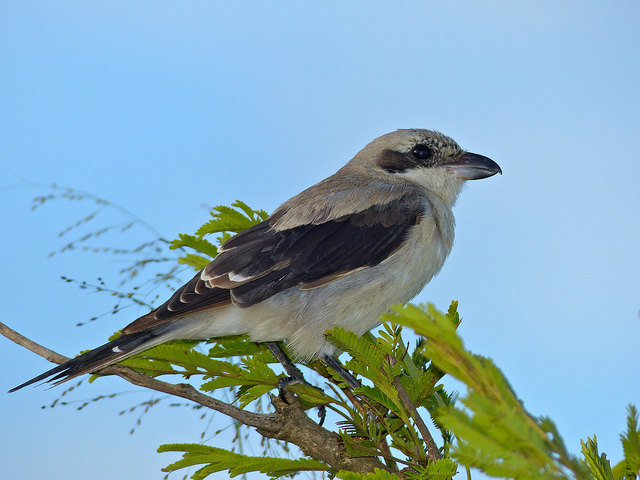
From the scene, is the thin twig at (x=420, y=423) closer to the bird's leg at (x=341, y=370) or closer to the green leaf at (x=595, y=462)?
the green leaf at (x=595, y=462)

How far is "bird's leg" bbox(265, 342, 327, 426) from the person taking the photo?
2.66 meters

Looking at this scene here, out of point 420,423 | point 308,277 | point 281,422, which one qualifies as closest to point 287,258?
point 308,277

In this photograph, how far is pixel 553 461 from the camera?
110 centimetres

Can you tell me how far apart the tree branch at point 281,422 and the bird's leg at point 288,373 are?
0.12m

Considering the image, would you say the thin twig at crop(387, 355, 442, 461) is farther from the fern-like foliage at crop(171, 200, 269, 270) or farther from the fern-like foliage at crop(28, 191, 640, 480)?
the fern-like foliage at crop(171, 200, 269, 270)

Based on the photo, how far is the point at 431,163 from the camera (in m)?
3.92

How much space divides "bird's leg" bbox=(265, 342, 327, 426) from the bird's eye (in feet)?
4.73

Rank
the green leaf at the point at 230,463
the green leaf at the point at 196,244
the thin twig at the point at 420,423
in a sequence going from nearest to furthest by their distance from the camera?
the thin twig at the point at 420,423 → the green leaf at the point at 230,463 → the green leaf at the point at 196,244

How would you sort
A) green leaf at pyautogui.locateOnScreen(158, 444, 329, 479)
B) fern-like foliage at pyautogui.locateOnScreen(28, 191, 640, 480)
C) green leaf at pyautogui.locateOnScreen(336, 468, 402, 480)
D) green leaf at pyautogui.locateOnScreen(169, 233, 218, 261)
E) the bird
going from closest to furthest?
fern-like foliage at pyautogui.locateOnScreen(28, 191, 640, 480) < green leaf at pyautogui.locateOnScreen(336, 468, 402, 480) < green leaf at pyautogui.locateOnScreen(158, 444, 329, 479) < the bird < green leaf at pyautogui.locateOnScreen(169, 233, 218, 261)

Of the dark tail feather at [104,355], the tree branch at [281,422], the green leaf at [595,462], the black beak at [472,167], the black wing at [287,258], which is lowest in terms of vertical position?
the green leaf at [595,462]

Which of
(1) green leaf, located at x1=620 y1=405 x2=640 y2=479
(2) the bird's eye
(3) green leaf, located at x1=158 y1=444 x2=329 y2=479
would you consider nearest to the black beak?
(2) the bird's eye

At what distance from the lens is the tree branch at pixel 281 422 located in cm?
222

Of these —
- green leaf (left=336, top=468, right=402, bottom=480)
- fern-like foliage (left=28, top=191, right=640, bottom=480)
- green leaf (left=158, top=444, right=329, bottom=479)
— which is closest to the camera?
fern-like foliage (left=28, top=191, right=640, bottom=480)

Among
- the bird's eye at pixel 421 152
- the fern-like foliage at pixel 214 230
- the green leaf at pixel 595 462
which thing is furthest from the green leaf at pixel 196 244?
the green leaf at pixel 595 462
